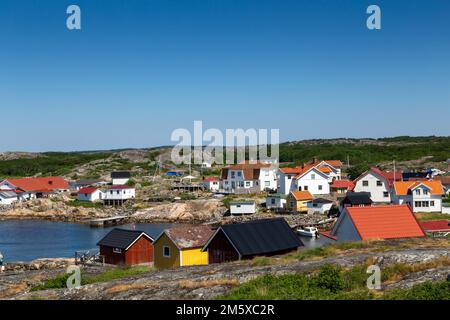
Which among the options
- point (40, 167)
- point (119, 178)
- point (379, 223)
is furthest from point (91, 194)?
point (40, 167)

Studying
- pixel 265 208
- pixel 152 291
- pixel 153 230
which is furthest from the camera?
pixel 265 208

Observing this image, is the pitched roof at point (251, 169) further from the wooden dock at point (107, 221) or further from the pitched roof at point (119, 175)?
the pitched roof at point (119, 175)

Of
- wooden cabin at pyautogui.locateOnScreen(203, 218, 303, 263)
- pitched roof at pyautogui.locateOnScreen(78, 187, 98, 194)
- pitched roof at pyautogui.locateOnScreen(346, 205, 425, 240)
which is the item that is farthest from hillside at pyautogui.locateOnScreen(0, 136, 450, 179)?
wooden cabin at pyautogui.locateOnScreen(203, 218, 303, 263)

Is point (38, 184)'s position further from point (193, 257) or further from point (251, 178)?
point (193, 257)

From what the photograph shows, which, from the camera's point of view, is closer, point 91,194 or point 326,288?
point 326,288

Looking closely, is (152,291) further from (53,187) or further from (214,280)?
(53,187)

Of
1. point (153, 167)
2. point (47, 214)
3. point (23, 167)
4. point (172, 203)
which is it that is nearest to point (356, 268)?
point (172, 203)
